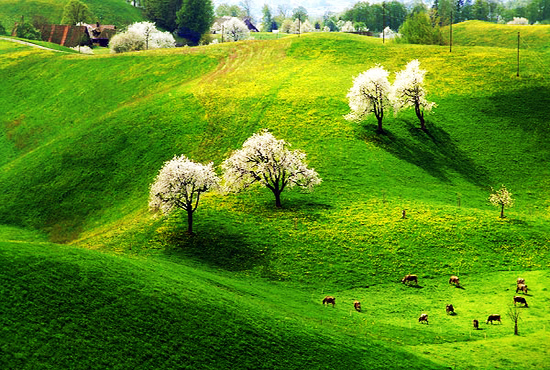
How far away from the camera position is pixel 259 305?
60188 millimetres

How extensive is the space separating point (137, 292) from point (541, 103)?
331 feet

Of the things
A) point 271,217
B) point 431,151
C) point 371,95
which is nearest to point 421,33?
point 371,95

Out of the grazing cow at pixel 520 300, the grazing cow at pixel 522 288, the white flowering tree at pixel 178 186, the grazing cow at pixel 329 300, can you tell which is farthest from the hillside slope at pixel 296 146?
the grazing cow at pixel 520 300

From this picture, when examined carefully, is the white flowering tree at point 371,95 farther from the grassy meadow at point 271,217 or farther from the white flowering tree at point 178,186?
the white flowering tree at point 178,186

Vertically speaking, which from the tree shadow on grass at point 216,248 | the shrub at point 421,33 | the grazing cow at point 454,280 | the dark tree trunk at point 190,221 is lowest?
the grazing cow at point 454,280

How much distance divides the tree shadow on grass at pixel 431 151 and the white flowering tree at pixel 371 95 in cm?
333

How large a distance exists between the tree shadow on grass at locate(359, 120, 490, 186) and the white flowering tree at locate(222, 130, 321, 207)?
24836mm

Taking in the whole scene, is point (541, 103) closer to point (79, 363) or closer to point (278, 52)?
point (278, 52)

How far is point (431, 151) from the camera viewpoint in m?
113

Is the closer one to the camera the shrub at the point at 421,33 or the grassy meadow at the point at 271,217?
the grassy meadow at the point at 271,217

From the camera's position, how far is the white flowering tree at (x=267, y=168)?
295 feet

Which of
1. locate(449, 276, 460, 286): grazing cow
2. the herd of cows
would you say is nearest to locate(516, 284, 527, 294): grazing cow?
the herd of cows

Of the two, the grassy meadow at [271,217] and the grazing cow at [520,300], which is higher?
the grassy meadow at [271,217]

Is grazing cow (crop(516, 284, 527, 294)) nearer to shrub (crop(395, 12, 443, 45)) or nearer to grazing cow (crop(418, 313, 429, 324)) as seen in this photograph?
grazing cow (crop(418, 313, 429, 324))
